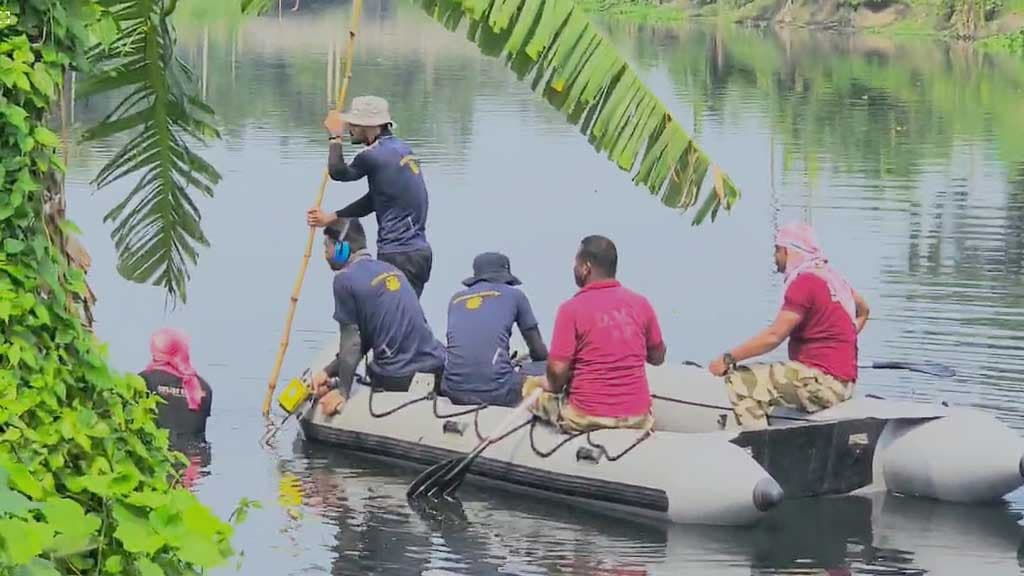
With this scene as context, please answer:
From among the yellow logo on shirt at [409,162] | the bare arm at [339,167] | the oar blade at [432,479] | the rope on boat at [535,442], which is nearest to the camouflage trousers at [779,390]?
the rope on boat at [535,442]

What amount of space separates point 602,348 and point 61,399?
5749mm

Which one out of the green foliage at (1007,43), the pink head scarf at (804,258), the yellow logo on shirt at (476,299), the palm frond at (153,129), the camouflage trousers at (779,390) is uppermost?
the palm frond at (153,129)

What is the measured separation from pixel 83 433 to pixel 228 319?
12021 mm

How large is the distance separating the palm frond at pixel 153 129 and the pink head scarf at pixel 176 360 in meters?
1.86

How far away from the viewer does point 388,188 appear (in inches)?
513

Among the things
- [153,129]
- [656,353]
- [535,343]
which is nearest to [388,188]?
[535,343]

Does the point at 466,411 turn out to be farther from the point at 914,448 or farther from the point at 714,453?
the point at 914,448

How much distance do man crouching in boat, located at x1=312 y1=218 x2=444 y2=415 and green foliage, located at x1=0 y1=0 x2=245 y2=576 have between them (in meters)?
6.60

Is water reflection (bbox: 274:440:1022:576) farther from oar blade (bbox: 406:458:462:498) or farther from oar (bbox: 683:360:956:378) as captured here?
oar (bbox: 683:360:956:378)

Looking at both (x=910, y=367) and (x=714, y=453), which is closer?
(x=714, y=453)

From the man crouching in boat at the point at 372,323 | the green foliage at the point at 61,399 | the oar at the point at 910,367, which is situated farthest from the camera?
the oar at the point at 910,367

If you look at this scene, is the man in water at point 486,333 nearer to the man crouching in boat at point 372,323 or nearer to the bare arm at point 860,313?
the man crouching in boat at point 372,323

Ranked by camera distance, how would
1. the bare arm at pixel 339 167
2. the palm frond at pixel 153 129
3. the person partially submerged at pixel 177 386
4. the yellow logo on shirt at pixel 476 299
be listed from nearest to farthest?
1. the palm frond at pixel 153 129
2. the yellow logo on shirt at pixel 476 299
3. the person partially submerged at pixel 177 386
4. the bare arm at pixel 339 167

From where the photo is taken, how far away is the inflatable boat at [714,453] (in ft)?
34.2
